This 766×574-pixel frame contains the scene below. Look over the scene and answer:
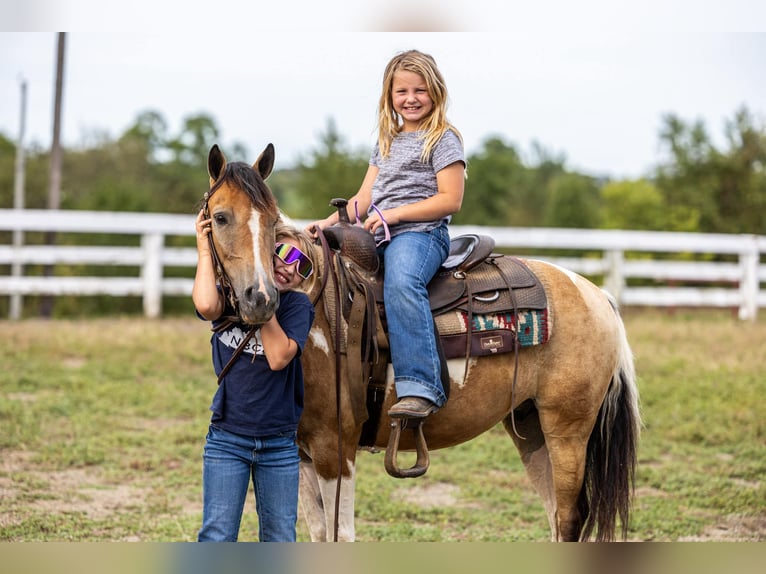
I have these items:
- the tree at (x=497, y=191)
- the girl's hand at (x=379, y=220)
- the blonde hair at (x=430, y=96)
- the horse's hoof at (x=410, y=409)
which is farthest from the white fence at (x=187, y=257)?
the tree at (x=497, y=191)

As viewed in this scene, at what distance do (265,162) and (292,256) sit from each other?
40 centimetres

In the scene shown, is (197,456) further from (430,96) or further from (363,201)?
(430,96)

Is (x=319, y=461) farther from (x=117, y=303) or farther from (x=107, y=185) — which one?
(x=107, y=185)

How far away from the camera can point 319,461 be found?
3592mm

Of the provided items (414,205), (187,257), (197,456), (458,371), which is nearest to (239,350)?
(414,205)

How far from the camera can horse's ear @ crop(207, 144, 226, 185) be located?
3123mm

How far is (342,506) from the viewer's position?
3578 millimetres

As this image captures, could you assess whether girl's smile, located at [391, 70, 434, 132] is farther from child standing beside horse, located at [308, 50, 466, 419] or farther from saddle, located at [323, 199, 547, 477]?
saddle, located at [323, 199, 547, 477]

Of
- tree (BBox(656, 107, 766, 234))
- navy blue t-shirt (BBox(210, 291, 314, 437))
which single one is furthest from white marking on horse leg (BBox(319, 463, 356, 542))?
tree (BBox(656, 107, 766, 234))

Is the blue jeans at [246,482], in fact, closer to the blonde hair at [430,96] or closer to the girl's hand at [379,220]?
the girl's hand at [379,220]

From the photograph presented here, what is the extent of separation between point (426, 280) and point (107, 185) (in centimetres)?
1540

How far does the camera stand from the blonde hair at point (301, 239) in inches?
134

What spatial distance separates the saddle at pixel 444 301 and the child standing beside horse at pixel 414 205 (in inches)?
3.6

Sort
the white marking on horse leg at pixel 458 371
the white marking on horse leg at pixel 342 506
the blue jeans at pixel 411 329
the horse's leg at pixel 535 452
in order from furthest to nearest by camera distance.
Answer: the horse's leg at pixel 535 452 → the white marking on horse leg at pixel 458 371 → the blue jeans at pixel 411 329 → the white marking on horse leg at pixel 342 506
